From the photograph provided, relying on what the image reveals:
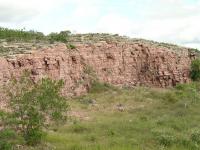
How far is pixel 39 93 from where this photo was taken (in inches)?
567

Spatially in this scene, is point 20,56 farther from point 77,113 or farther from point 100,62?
point 100,62

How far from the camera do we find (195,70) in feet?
99.2

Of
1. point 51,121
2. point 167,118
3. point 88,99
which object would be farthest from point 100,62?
point 51,121

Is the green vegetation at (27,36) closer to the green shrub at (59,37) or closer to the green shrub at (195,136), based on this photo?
the green shrub at (59,37)

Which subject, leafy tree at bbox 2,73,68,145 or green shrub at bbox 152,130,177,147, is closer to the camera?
leafy tree at bbox 2,73,68,145

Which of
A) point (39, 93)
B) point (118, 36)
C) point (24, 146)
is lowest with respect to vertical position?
point (24, 146)

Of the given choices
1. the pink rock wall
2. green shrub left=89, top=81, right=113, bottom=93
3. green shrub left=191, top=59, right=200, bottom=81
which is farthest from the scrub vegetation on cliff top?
green shrub left=191, top=59, right=200, bottom=81

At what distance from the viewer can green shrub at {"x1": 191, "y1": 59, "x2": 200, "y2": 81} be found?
30.2m

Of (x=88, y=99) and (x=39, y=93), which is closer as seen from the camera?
(x=39, y=93)

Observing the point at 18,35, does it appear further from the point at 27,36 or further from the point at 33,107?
the point at 33,107

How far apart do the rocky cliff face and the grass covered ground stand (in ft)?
3.91

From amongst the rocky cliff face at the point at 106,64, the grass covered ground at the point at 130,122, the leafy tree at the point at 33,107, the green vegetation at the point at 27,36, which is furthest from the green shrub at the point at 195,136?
the green vegetation at the point at 27,36

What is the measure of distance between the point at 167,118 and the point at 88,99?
15.2 ft

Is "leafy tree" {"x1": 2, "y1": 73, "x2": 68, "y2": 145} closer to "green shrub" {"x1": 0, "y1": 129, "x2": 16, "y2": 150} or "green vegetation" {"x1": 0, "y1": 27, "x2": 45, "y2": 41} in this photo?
"green shrub" {"x1": 0, "y1": 129, "x2": 16, "y2": 150}
